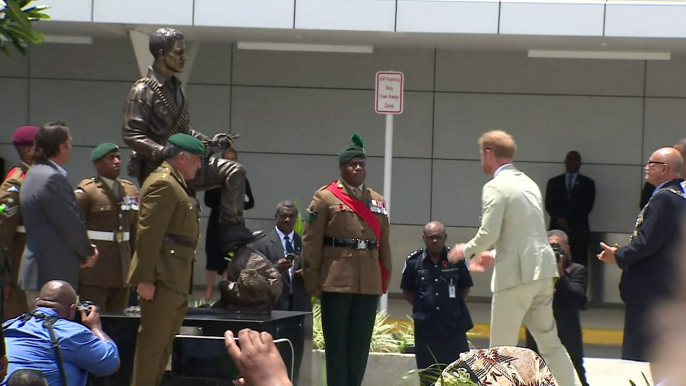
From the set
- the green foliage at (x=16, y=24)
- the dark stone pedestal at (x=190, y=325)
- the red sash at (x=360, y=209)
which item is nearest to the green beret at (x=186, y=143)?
the dark stone pedestal at (x=190, y=325)

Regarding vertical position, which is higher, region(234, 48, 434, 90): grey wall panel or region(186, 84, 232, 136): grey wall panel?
region(234, 48, 434, 90): grey wall panel

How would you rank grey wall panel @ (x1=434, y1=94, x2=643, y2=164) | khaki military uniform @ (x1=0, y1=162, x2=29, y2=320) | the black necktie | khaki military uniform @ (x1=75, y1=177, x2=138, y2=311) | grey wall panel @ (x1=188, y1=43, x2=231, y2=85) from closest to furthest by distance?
1. khaki military uniform @ (x1=0, y1=162, x2=29, y2=320)
2. khaki military uniform @ (x1=75, y1=177, x2=138, y2=311)
3. the black necktie
4. grey wall panel @ (x1=434, y1=94, x2=643, y2=164)
5. grey wall panel @ (x1=188, y1=43, x2=231, y2=85)

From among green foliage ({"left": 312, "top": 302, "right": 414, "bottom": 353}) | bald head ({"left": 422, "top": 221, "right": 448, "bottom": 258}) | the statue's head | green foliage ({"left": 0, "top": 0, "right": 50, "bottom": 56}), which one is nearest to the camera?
green foliage ({"left": 0, "top": 0, "right": 50, "bottom": 56})

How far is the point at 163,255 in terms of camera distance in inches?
252

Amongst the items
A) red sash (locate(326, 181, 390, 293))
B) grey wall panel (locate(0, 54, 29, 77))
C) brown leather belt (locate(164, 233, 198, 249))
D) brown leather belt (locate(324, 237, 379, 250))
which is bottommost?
brown leather belt (locate(324, 237, 379, 250))

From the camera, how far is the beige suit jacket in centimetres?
710

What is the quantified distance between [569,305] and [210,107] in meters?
8.21

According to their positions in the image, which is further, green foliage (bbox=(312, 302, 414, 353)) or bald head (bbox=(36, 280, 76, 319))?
green foliage (bbox=(312, 302, 414, 353))

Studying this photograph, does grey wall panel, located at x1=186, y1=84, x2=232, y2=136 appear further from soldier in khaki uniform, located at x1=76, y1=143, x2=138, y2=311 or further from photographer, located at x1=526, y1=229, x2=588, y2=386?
photographer, located at x1=526, y1=229, x2=588, y2=386

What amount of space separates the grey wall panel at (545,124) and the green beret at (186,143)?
8777 mm

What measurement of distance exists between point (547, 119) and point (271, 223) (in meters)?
4.10

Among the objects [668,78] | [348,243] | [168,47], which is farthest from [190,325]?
[668,78]

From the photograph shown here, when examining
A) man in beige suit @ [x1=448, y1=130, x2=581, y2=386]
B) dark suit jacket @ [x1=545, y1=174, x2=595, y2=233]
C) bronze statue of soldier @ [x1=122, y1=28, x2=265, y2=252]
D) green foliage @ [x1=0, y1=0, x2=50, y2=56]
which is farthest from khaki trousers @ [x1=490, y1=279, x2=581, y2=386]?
dark suit jacket @ [x1=545, y1=174, x2=595, y2=233]

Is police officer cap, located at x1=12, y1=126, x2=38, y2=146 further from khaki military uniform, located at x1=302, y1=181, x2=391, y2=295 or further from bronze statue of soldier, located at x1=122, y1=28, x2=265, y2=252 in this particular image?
khaki military uniform, located at x1=302, y1=181, x2=391, y2=295
